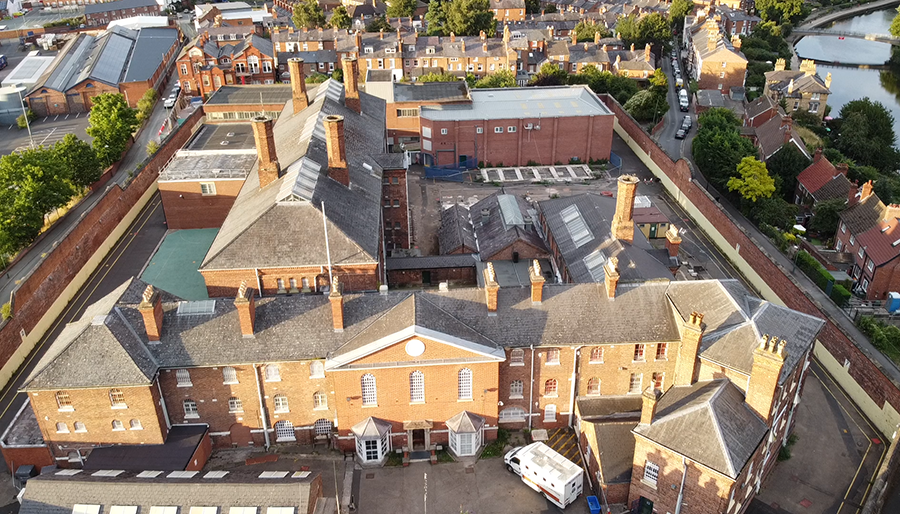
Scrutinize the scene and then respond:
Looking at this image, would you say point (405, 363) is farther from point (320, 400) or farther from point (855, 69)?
point (855, 69)

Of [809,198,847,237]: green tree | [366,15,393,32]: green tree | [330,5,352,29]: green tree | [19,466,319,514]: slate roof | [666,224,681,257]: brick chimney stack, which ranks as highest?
[330,5,352,29]: green tree

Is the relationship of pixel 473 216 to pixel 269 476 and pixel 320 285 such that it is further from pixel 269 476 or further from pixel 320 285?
pixel 269 476

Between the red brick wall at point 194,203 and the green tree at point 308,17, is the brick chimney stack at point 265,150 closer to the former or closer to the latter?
the red brick wall at point 194,203

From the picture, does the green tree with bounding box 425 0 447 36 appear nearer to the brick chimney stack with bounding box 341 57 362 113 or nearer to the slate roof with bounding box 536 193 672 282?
the brick chimney stack with bounding box 341 57 362 113

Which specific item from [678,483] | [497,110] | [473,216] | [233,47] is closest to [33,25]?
[233,47]

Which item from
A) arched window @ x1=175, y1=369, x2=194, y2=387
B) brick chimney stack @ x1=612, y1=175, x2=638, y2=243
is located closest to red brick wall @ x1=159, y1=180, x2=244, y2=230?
arched window @ x1=175, y1=369, x2=194, y2=387

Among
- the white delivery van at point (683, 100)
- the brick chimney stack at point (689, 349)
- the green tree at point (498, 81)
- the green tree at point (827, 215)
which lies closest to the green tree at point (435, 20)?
the green tree at point (498, 81)
